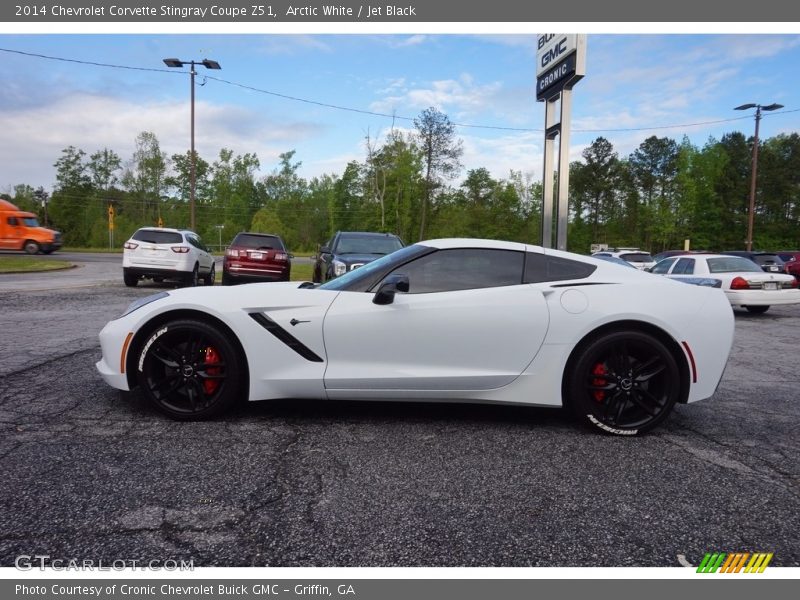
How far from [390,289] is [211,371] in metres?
1.34

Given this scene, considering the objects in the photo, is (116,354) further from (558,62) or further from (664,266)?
(664,266)

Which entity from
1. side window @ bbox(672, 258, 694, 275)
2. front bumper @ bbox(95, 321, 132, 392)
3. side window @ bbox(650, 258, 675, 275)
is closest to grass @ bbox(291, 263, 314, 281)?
side window @ bbox(650, 258, 675, 275)

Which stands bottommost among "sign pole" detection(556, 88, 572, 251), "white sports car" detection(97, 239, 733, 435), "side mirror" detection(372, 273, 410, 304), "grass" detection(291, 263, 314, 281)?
"grass" detection(291, 263, 314, 281)

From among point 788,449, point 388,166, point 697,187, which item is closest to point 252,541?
point 788,449

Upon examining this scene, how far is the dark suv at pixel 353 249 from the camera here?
33.4ft

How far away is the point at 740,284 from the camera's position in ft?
37.8

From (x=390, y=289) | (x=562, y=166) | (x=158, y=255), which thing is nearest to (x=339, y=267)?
(x=562, y=166)

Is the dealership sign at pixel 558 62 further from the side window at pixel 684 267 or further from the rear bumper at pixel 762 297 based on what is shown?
the rear bumper at pixel 762 297

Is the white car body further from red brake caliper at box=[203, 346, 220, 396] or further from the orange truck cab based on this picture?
the orange truck cab

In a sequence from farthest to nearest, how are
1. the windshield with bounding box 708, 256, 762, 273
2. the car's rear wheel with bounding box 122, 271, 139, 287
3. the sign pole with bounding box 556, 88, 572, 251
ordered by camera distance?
1. the car's rear wheel with bounding box 122, 271, 139, 287
2. the windshield with bounding box 708, 256, 762, 273
3. the sign pole with bounding box 556, 88, 572, 251

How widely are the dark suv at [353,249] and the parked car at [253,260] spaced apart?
10.2 feet

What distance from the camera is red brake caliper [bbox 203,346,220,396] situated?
3701 millimetres

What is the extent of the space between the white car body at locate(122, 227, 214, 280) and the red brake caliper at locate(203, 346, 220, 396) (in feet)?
39.6

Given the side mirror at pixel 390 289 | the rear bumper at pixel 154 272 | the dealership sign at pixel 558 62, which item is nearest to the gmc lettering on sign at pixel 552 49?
the dealership sign at pixel 558 62
